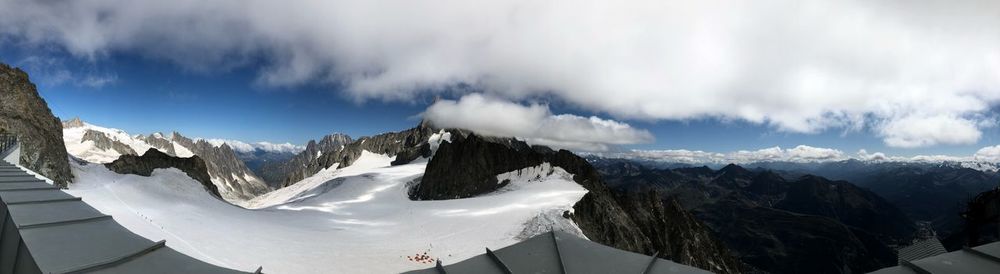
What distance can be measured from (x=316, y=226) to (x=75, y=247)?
3342cm

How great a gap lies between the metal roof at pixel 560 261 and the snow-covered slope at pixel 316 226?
1875 cm

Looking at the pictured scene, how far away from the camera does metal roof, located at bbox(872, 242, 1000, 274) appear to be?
16.1 ft

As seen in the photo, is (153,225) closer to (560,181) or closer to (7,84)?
(7,84)

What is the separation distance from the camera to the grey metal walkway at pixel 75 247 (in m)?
4.24

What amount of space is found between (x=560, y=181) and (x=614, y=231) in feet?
40.7

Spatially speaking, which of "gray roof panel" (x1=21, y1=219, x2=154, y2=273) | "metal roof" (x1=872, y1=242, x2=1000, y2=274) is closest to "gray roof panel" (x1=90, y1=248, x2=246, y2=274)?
"gray roof panel" (x1=21, y1=219, x2=154, y2=273)

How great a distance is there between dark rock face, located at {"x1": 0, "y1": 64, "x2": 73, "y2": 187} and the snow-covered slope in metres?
2.49

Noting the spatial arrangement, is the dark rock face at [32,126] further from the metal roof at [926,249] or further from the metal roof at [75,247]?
the metal roof at [926,249]

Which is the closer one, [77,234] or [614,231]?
[77,234]

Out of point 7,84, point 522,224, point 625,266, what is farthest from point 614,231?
point 7,84

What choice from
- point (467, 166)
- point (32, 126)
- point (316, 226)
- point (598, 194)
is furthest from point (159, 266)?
point (467, 166)

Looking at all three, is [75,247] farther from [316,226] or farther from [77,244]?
[316,226]

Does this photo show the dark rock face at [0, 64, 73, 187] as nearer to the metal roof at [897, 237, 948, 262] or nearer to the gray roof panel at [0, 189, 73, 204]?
the gray roof panel at [0, 189, 73, 204]

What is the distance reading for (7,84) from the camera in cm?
4844
